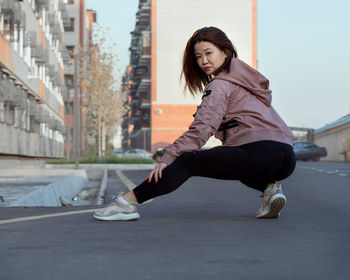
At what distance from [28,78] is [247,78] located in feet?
102

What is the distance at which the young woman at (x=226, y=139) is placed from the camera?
5.07m

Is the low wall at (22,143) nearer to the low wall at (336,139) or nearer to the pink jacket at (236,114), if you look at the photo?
the pink jacket at (236,114)

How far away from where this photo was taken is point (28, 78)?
35.2 m

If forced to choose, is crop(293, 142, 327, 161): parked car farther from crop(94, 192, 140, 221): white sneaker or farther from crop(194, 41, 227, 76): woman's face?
crop(94, 192, 140, 221): white sneaker

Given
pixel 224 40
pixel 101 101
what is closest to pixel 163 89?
pixel 101 101

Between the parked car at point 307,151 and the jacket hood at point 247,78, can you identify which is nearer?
the jacket hood at point 247,78

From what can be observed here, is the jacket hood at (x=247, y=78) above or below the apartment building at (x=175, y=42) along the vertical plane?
below

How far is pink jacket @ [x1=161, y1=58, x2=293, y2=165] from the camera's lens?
505cm

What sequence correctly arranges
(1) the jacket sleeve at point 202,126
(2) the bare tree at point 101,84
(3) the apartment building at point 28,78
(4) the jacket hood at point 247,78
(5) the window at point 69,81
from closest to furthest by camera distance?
(1) the jacket sleeve at point 202,126 < (4) the jacket hood at point 247,78 < (3) the apartment building at point 28,78 < (2) the bare tree at point 101,84 < (5) the window at point 69,81

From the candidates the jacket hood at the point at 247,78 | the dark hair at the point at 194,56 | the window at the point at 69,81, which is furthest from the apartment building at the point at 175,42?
the jacket hood at the point at 247,78

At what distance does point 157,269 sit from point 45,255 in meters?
0.74

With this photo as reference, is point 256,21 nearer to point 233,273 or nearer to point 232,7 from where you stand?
point 232,7

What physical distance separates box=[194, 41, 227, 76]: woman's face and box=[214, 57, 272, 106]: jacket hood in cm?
9

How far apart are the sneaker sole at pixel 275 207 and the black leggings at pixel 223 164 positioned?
0.25 meters
